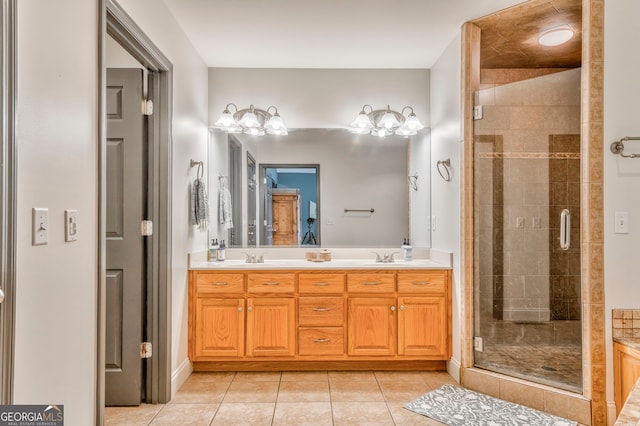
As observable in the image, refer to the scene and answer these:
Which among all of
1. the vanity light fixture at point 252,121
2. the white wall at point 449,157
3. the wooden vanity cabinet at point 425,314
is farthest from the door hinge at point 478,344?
the vanity light fixture at point 252,121

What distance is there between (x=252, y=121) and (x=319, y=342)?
6.31ft

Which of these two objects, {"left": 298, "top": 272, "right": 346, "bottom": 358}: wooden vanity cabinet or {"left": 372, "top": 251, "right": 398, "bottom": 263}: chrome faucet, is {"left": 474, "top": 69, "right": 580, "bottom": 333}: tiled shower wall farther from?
{"left": 298, "top": 272, "right": 346, "bottom": 358}: wooden vanity cabinet

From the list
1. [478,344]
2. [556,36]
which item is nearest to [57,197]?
[478,344]

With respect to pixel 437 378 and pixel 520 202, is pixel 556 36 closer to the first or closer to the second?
pixel 520 202

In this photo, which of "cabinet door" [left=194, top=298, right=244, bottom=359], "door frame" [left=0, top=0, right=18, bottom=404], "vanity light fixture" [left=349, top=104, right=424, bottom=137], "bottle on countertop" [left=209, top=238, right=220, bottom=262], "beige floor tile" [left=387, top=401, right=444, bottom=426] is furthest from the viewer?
"vanity light fixture" [left=349, top=104, right=424, bottom=137]

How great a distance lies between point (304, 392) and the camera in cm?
268

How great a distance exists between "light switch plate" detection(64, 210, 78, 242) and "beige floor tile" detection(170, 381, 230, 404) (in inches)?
60.2

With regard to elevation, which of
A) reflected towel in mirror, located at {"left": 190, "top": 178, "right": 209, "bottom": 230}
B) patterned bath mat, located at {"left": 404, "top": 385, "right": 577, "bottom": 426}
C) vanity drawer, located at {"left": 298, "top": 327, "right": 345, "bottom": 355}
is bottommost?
patterned bath mat, located at {"left": 404, "top": 385, "right": 577, "bottom": 426}

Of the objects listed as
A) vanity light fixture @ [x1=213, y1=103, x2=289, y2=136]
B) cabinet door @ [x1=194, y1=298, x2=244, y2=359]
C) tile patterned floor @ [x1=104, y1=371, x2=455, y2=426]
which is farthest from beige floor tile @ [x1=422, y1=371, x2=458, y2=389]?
vanity light fixture @ [x1=213, y1=103, x2=289, y2=136]

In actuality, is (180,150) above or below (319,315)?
above

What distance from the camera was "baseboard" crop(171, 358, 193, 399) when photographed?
2.61 metres

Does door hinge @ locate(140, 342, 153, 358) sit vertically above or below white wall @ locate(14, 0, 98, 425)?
below

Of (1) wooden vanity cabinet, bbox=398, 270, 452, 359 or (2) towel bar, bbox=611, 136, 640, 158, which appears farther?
(1) wooden vanity cabinet, bbox=398, 270, 452, 359

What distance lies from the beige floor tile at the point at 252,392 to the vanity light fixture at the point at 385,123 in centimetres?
223
